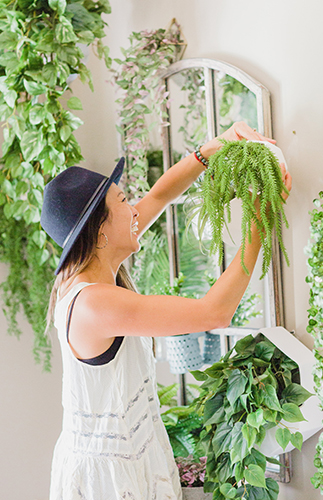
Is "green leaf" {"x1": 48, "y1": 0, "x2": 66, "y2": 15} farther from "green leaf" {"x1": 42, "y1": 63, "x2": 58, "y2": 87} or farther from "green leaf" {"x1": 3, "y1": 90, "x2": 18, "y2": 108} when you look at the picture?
"green leaf" {"x1": 3, "y1": 90, "x2": 18, "y2": 108}

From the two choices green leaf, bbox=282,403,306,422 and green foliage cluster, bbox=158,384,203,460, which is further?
green foliage cluster, bbox=158,384,203,460

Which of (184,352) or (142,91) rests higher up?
(142,91)

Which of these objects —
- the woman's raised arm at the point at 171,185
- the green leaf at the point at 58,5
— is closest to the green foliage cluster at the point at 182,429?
the woman's raised arm at the point at 171,185

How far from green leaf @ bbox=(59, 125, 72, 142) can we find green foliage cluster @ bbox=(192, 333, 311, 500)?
885mm

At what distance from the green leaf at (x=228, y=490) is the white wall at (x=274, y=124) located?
25 cm

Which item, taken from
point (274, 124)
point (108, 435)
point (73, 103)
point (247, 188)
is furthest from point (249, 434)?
point (73, 103)

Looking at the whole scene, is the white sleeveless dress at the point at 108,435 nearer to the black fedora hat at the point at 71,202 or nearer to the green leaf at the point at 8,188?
the black fedora hat at the point at 71,202

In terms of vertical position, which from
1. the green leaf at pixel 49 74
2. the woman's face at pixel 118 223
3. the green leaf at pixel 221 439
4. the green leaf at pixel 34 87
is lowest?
the green leaf at pixel 221 439

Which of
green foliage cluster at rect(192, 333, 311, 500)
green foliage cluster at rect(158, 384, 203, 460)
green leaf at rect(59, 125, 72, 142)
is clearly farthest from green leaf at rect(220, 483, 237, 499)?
green leaf at rect(59, 125, 72, 142)

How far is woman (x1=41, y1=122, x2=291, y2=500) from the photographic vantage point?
104 cm

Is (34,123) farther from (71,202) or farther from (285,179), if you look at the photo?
(285,179)

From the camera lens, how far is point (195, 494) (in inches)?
54.4

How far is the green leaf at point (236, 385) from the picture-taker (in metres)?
1.18

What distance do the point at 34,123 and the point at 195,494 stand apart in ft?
4.17
